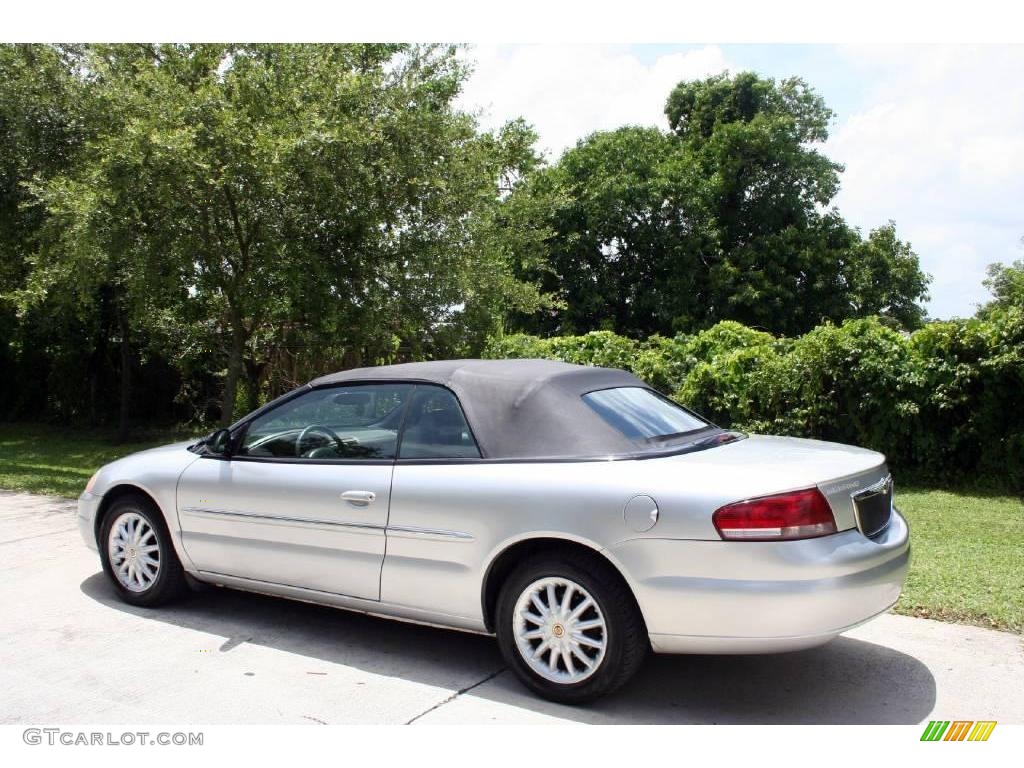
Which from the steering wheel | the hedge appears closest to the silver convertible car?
the steering wheel

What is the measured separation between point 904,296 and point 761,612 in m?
28.6

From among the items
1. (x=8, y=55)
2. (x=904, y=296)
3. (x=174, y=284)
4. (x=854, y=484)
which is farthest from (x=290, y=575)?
(x=904, y=296)

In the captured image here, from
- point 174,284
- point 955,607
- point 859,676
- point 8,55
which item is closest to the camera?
point 859,676

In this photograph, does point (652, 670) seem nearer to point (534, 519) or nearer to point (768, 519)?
point (534, 519)

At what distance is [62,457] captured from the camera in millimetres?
15391

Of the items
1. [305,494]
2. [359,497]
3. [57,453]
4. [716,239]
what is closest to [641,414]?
[359,497]

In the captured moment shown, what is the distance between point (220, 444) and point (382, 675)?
72.6 inches

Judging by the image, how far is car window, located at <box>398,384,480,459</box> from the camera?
4680mm

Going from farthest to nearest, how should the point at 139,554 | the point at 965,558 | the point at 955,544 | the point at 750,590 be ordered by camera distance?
the point at 955,544 → the point at 965,558 → the point at 139,554 → the point at 750,590

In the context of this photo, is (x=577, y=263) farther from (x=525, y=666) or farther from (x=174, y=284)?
(x=525, y=666)

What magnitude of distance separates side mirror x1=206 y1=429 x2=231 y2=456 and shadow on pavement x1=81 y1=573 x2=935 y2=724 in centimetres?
102

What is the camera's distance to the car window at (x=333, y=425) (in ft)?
16.4

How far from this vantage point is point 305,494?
5023 millimetres

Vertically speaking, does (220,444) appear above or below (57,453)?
above
